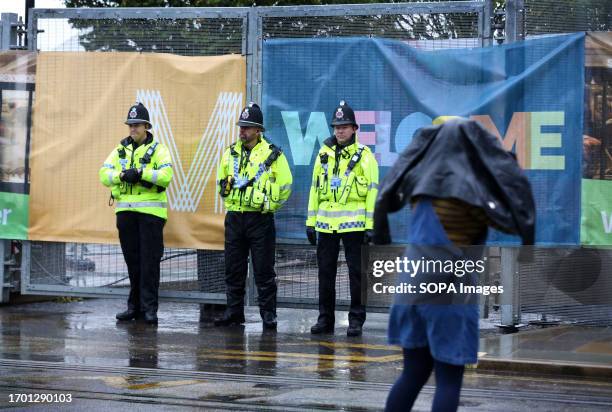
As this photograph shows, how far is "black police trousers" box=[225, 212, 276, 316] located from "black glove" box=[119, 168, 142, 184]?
100 cm

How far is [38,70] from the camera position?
1290 centimetres

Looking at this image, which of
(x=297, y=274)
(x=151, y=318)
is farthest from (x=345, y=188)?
(x=151, y=318)

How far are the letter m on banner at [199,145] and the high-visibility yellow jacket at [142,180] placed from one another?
0.50m

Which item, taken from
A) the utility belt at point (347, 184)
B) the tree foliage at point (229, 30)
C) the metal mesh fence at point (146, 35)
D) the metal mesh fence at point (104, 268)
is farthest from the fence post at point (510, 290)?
the metal mesh fence at point (146, 35)

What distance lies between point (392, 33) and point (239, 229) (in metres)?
2.60

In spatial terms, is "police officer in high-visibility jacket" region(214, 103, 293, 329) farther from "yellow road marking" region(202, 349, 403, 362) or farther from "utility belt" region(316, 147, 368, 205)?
"yellow road marking" region(202, 349, 403, 362)

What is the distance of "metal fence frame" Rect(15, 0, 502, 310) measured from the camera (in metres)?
11.4

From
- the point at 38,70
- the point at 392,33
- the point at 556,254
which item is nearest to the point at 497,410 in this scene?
the point at 556,254

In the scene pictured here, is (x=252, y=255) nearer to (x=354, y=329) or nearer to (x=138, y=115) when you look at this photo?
(x=354, y=329)

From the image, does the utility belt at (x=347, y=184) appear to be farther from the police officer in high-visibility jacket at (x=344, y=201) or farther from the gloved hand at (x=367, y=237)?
the gloved hand at (x=367, y=237)

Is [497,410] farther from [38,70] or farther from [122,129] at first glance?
[38,70]

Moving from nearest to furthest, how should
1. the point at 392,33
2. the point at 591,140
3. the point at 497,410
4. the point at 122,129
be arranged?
the point at 497,410 < the point at 591,140 < the point at 392,33 < the point at 122,129

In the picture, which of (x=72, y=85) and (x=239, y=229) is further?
(x=72, y=85)

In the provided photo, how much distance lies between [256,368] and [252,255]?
286 centimetres
